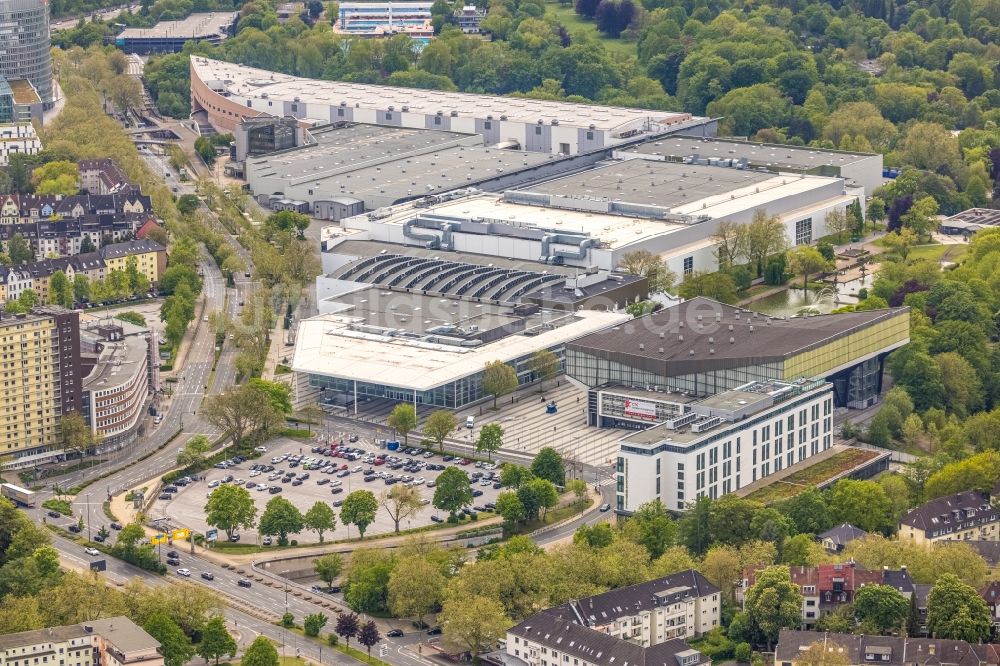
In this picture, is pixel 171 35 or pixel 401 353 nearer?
pixel 401 353

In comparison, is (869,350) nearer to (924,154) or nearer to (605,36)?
(924,154)

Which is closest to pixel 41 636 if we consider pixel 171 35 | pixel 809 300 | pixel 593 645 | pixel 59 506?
pixel 59 506

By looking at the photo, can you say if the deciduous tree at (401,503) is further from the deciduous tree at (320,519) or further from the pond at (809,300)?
the pond at (809,300)

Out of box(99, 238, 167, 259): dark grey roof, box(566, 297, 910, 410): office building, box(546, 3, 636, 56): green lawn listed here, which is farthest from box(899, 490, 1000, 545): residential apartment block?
box(546, 3, 636, 56): green lawn

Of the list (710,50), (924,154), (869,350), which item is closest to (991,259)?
(869,350)

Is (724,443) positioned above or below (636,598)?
above

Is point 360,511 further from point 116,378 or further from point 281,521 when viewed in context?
point 116,378

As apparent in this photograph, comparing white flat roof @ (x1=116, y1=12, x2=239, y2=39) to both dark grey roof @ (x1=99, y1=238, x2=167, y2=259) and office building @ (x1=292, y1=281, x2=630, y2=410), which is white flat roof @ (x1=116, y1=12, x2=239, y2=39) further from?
office building @ (x1=292, y1=281, x2=630, y2=410)
